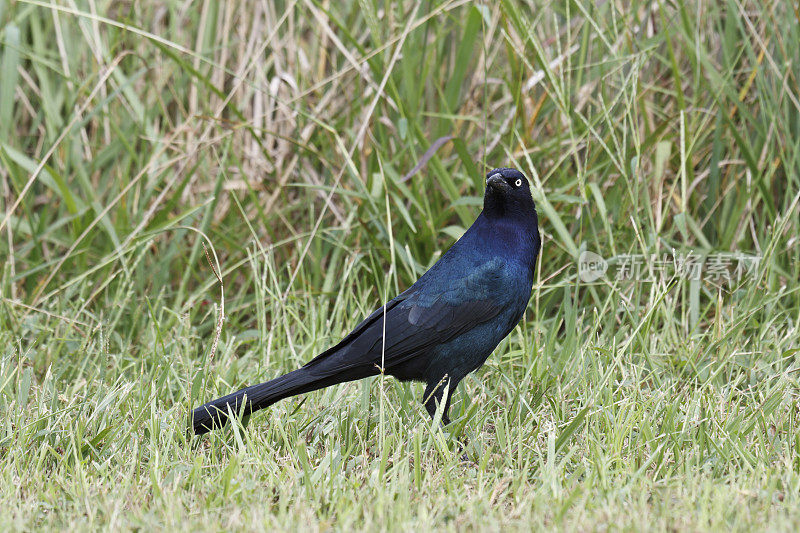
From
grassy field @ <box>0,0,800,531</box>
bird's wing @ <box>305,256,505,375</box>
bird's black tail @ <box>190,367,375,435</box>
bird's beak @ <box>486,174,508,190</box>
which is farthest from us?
bird's beak @ <box>486,174,508,190</box>

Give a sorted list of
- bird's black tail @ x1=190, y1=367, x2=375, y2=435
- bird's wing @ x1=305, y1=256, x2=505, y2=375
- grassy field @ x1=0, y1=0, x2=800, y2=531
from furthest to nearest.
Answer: bird's wing @ x1=305, y1=256, x2=505, y2=375 → bird's black tail @ x1=190, y1=367, x2=375, y2=435 → grassy field @ x1=0, y1=0, x2=800, y2=531

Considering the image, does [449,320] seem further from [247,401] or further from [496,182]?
[247,401]

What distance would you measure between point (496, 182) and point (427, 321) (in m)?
0.47

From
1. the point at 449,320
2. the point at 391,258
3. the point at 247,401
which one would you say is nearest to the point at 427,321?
the point at 449,320

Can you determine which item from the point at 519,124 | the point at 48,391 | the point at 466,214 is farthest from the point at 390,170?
the point at 48,391

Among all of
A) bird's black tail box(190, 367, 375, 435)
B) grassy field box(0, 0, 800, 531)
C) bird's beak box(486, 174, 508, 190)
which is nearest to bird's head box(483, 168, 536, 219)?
bird's beak box(486, 174, 508, 190)

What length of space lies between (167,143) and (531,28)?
5.02 ft

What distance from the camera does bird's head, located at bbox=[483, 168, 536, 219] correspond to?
9.84 ft

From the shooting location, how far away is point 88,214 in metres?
3.99

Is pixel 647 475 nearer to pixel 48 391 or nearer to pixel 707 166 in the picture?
pixel 48 391

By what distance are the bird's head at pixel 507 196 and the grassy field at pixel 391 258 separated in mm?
433

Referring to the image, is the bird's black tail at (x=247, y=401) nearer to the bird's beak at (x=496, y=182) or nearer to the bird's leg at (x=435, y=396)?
the bird's leg at (x=435, y=396)

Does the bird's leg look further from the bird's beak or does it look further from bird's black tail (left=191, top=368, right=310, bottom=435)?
the bird's beak

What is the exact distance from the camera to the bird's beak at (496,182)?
2975 millimetres
